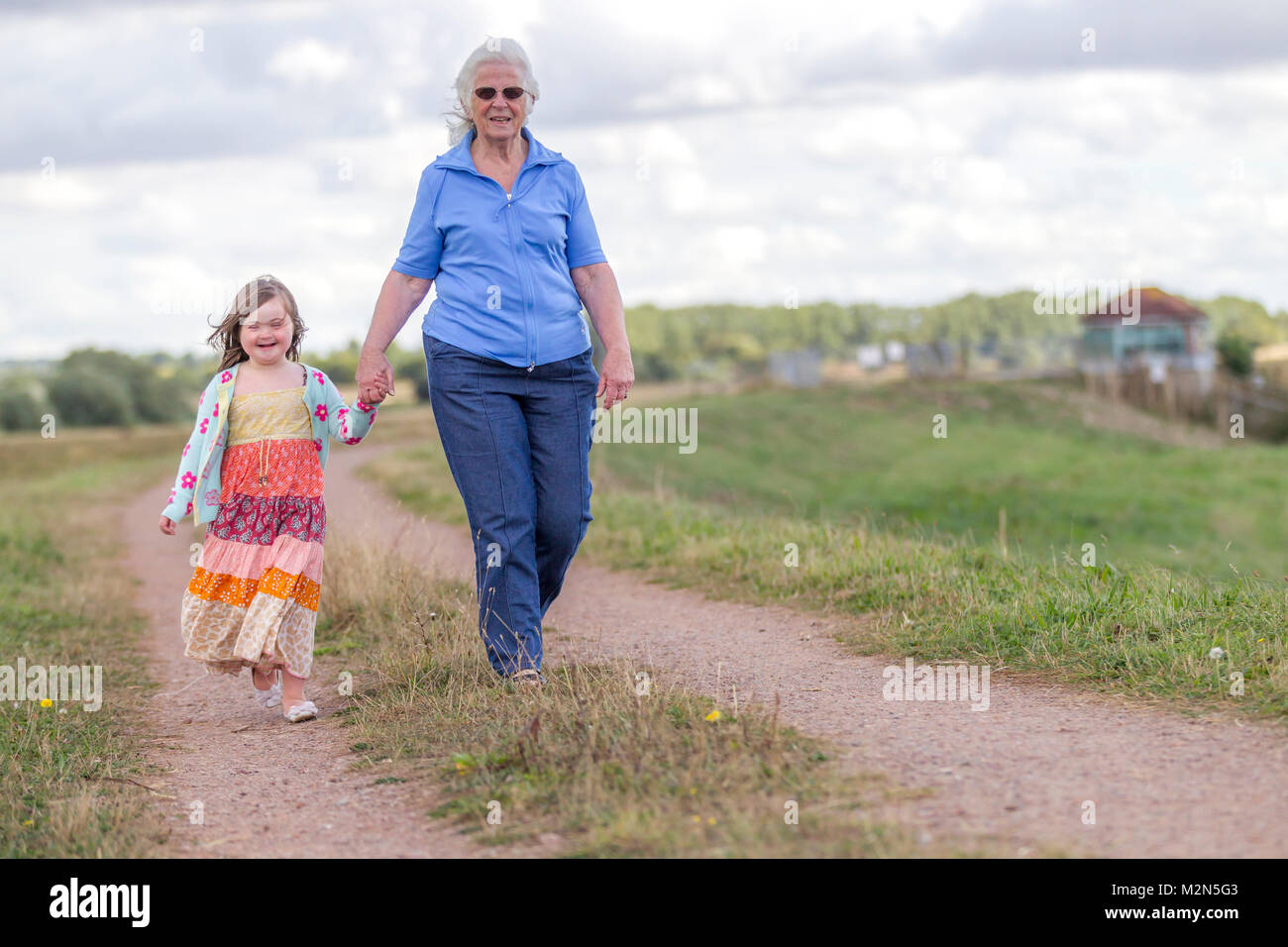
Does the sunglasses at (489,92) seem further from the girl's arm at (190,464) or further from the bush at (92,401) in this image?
the bush at (92,401)

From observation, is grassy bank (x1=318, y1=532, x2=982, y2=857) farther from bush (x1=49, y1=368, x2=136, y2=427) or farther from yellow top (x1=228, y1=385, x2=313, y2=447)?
bush (x1=49, y1=368, x2=136, y2=427)

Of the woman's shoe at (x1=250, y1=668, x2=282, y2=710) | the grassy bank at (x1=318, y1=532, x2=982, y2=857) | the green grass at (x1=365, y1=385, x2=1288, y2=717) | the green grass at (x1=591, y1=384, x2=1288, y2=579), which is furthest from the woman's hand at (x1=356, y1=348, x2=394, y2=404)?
the green grass at (x1=591, y1=384, x2=1288, y2=579)

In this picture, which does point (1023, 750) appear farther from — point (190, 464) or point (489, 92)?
point (190, 464)

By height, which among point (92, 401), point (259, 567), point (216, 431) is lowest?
point (259, 567)

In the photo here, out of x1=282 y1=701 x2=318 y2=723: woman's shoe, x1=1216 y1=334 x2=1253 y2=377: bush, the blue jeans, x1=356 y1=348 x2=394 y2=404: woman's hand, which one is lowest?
x1=282 y1=701 x2=318 y2=723: woman's shoe

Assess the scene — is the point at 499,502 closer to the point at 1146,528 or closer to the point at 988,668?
the point at 988,668

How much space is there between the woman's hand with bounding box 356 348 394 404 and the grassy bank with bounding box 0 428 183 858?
Answer: 61.3 inches

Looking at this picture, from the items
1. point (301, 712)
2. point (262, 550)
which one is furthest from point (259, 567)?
point (301, 712)

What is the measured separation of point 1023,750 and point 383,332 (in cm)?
268

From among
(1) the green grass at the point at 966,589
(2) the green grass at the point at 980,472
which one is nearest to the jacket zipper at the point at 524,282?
(1) the green grass at the point at 966,589

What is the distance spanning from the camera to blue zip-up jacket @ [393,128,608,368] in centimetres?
470

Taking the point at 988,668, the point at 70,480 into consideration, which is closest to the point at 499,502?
the point at 988,668

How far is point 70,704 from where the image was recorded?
18.1 ft
